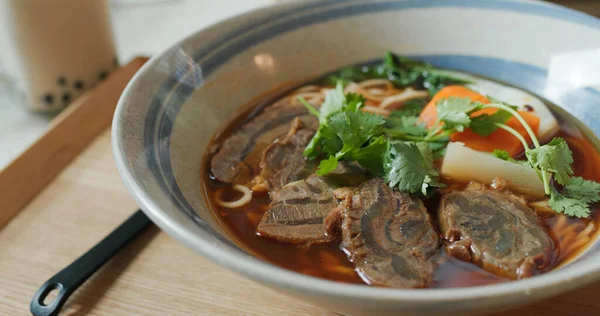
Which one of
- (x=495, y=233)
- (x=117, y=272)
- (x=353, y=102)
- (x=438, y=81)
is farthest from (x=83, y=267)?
(x=438, y=81)

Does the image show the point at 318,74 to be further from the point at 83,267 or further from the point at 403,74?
the point at 83,267

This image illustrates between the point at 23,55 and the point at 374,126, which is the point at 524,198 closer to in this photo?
the point at 374,126

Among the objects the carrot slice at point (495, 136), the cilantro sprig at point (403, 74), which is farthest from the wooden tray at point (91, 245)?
the cilantro sprig at point (403, 74)

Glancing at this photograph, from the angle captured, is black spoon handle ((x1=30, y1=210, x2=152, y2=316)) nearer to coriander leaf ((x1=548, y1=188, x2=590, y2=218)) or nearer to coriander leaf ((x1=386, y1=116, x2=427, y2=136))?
coriander leaf ((x1=386, y1=116, x2=427, y2=136))

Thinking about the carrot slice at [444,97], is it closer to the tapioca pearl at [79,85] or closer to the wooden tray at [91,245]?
the wooden tray at [91,245]

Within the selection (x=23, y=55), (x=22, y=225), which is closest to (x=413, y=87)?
(x=22, y=225)

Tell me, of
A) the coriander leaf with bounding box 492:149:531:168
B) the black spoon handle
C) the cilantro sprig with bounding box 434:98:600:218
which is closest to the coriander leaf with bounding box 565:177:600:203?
the cilantro sprig with bounding box 434:98:600:218
